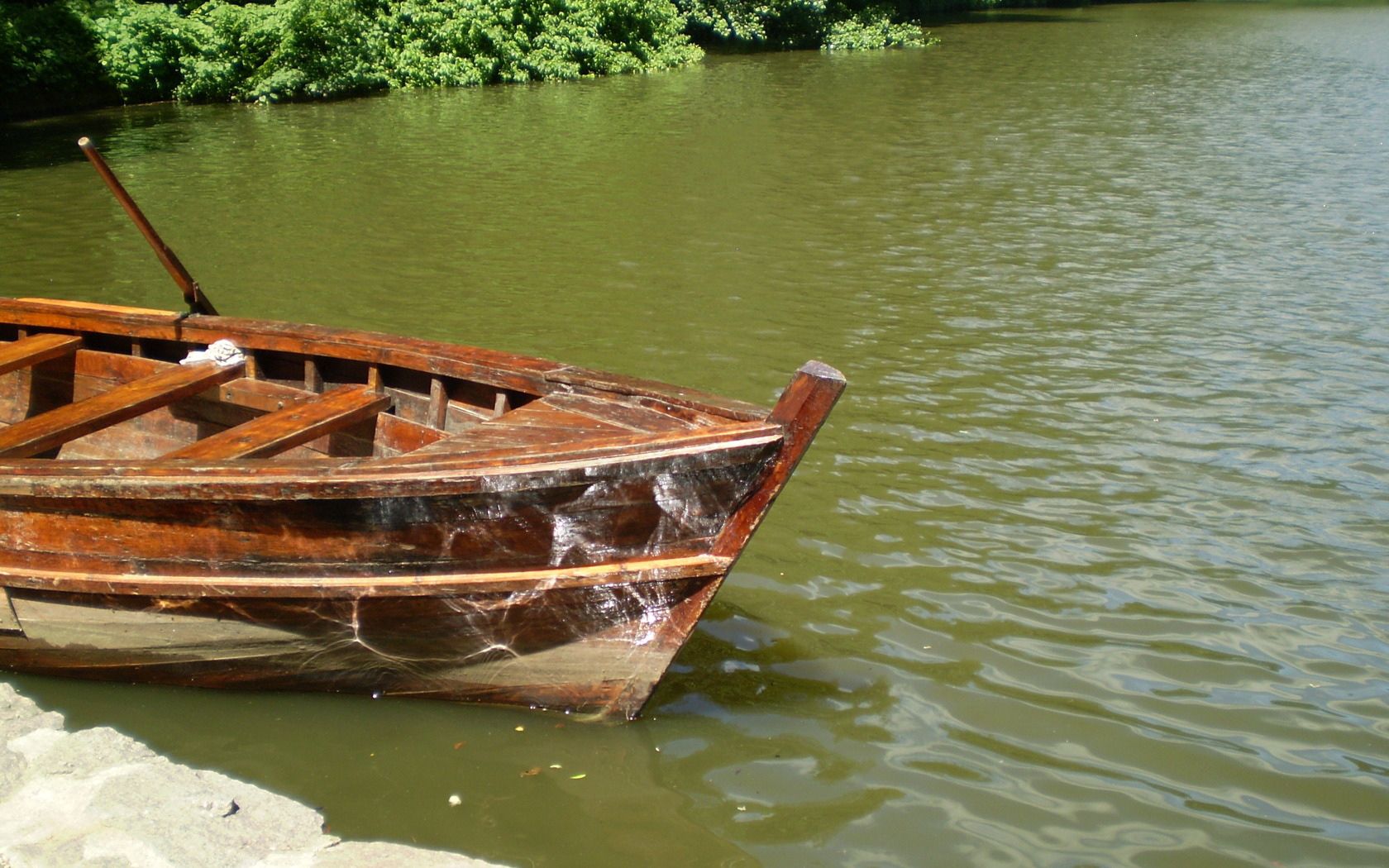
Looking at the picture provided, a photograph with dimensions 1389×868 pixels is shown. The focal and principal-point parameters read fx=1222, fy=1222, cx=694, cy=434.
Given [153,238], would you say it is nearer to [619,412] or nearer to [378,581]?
[378,581]

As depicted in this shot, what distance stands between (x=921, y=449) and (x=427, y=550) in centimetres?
340

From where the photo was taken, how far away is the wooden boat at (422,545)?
396 centimetres

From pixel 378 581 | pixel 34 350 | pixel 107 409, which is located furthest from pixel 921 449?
pixel 34 350

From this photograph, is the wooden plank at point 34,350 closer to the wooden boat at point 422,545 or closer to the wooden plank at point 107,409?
the wooden plank at point 107,409

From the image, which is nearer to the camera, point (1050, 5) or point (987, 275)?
point (987, 275)

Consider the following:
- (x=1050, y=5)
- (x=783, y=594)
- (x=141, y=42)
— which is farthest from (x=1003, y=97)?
(x=1050, y=5)

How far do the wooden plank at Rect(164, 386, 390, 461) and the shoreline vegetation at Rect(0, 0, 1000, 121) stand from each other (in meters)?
18.1

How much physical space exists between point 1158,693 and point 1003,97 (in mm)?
17812

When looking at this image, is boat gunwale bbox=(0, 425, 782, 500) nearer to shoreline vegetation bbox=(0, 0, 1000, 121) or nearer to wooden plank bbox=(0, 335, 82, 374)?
wooden plank bbox=(0, 335, 82, 374)

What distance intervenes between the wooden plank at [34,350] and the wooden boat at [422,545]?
91 cm

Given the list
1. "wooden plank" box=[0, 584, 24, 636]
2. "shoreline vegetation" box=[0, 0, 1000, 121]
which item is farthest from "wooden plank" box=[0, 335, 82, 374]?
"shoreline vegetation" box=[0, 0, 1000, 121]

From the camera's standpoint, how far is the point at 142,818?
3535mm

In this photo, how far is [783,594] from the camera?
17.4 feet

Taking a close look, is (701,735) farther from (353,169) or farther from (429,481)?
(353,169)
